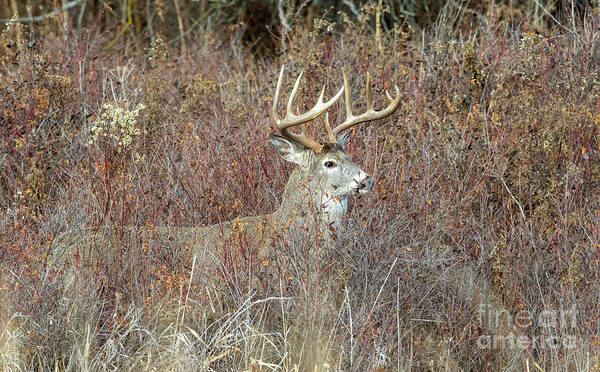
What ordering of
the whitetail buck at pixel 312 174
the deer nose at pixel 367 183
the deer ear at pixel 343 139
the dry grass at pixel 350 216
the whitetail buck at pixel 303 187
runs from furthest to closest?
the deer ear at pixel 343 139, the deer nose at pixel 367 183, the whitetail buck at pixel 312 174, the whitetail buck at pixel 303 187, the dry grass at pixel 350 216

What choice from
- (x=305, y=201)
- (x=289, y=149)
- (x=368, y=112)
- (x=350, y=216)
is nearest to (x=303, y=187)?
(x=305, y=201)

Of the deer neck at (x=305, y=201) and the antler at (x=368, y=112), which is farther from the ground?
the antler at (x=368, y=112)

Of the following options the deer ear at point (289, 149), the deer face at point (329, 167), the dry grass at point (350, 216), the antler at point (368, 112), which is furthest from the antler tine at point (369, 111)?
the dry grass at point (350, 216)

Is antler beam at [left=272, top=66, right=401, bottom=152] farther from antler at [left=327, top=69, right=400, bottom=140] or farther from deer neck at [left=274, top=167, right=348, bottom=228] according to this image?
deer neck at [left=274, top=167, right=348, bottom=228]

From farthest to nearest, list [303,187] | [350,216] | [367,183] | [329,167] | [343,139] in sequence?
[343,139] → [329,167] → [367,183] → [350,216] → [303,187]

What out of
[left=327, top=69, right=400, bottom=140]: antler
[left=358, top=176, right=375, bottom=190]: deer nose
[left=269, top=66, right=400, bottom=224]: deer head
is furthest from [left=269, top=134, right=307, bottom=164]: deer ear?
[left=358, top=176, right=375, bottom=190]: deer nose

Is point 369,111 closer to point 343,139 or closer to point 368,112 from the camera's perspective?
point 368,112

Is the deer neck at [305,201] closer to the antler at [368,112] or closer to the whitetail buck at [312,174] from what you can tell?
the whitetail buck at [312,174]

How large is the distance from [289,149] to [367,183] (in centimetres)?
59

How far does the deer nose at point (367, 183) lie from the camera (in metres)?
5.74

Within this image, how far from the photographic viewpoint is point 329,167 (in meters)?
5.94

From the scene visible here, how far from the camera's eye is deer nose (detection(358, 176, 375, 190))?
574 centimetres

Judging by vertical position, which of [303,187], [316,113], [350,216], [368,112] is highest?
[316,113]

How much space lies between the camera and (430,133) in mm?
6750
